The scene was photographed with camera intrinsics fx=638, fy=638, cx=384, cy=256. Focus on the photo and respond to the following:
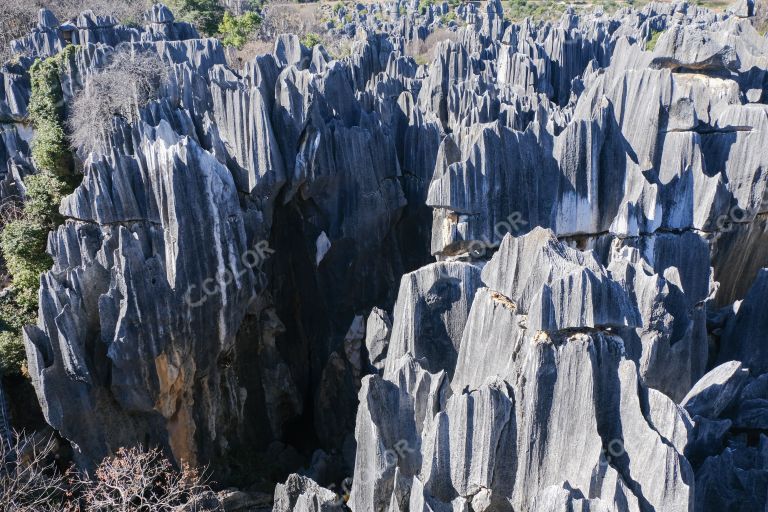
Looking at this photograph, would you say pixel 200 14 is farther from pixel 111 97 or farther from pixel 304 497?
pixel 304 497

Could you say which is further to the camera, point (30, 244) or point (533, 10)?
point (533, 10)

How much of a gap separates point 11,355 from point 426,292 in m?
10.0

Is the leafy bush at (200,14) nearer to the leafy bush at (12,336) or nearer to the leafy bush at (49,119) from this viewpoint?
the leafy bush at (49,119)

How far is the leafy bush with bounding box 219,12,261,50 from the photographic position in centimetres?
3850

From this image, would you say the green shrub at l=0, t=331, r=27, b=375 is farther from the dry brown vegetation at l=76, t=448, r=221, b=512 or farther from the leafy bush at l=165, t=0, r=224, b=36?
the leafy bush at l=165, t=0, r=224, b=36

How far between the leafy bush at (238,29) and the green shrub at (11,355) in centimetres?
2719

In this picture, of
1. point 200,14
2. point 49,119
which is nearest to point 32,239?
point 49,119

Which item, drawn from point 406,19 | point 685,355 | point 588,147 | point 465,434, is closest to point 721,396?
point 685,355

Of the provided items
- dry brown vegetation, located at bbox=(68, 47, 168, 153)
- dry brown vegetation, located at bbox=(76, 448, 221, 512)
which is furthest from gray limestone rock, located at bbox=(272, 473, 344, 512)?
dry brown vegetation, located at bbox=(68, 47, 168, 153)

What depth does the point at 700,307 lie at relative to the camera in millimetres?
13422

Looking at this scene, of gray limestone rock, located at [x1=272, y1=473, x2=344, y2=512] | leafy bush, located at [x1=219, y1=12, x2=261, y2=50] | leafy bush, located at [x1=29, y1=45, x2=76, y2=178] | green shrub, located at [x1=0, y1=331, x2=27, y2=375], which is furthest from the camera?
leafy bush, located at [x1=219, y1=12, x2=261, y2=50]

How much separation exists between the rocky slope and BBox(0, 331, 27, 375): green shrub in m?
2.76

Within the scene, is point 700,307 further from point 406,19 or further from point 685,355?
point 406,19

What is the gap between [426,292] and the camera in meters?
12.6
